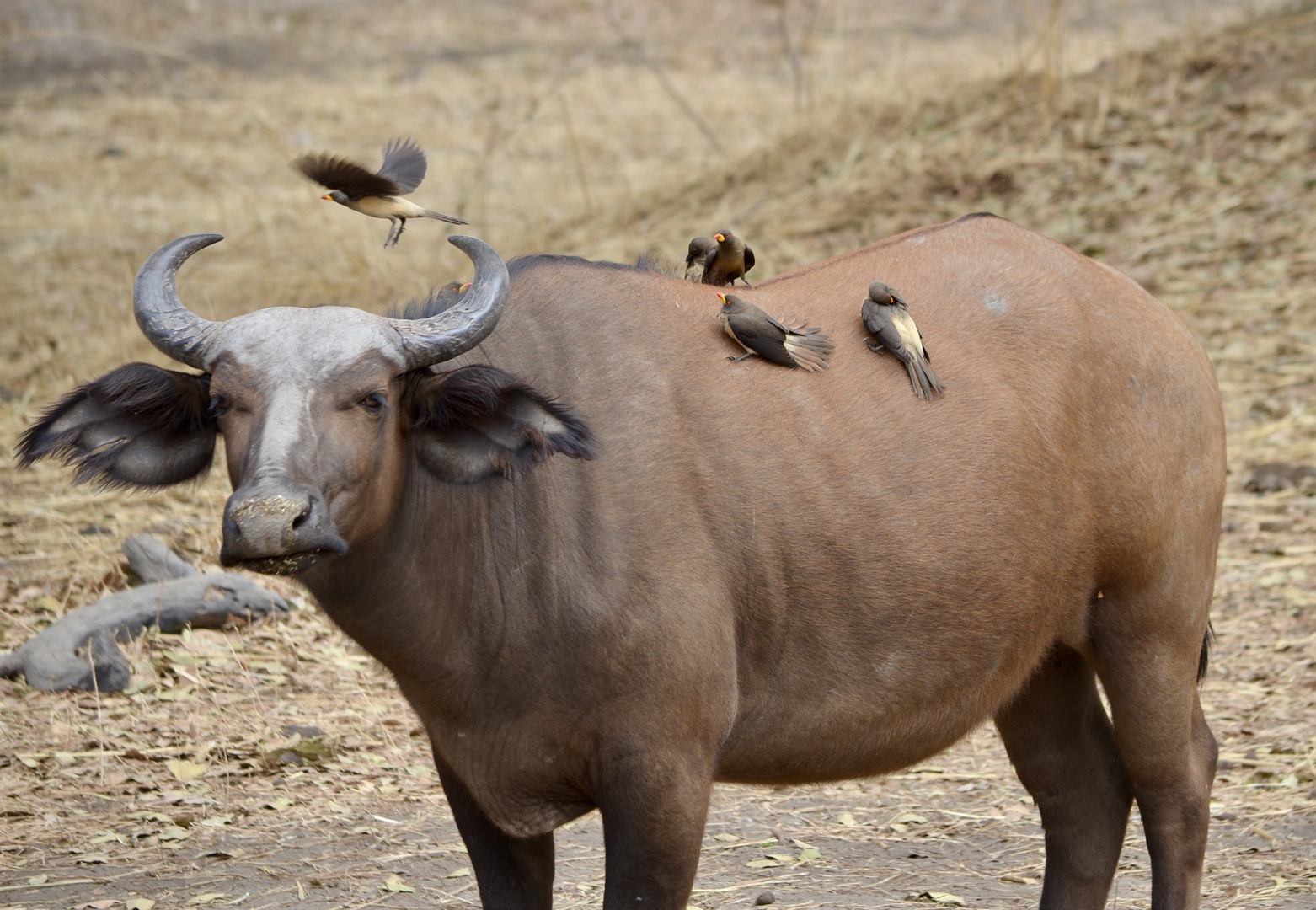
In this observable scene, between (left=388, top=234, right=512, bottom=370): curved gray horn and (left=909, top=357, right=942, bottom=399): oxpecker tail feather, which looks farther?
(left=909, top=357, right=942, bottom=399): oxpecker tail feather

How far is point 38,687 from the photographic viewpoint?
6.41 m

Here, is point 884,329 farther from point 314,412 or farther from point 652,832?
point 314,412

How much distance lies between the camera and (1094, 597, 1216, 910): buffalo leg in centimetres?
436

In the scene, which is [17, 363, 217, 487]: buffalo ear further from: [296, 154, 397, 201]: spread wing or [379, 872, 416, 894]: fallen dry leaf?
[379, 872, 416, 894]: fallen dry leaf

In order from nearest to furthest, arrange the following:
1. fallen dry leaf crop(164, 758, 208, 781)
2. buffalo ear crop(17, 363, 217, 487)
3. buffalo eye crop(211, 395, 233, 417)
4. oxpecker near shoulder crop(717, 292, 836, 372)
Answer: buffalo eye crop(211, 395, 233, 417) → buffalo ear crop(17, 363, 217, 487) → oxpecker near shoulder crop(717, 292, 836, 372) → fallen dry leaf crop(164, 758, 208, 781)

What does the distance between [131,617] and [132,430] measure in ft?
11.2

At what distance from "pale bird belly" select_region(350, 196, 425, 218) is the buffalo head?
0.99 meters

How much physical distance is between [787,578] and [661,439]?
0.49 m

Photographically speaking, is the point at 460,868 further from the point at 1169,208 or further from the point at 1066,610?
the point at 1169,208

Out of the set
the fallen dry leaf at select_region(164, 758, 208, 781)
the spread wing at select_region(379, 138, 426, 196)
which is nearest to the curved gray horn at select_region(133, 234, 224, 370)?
the spread wing at select_region(379, 138, 426, 196)

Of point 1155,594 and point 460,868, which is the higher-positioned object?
point 1155,594

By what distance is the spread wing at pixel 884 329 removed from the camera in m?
4.04

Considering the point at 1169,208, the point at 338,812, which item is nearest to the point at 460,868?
the point at 338,812

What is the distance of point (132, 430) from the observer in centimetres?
360
